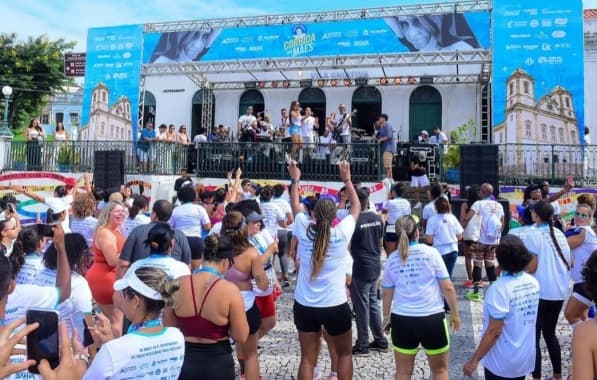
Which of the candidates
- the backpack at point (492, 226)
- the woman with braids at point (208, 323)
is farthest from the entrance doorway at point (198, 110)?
the woman with braids at point (208, 323)

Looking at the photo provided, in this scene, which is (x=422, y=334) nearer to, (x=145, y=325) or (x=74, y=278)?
(x=145, y=325)

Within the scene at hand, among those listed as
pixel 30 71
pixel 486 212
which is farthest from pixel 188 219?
pixel 30 71

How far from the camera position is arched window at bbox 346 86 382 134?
20.8m

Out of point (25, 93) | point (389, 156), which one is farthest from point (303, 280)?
point (25, 93)

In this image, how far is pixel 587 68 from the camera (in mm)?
19344

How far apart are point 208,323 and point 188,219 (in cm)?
381

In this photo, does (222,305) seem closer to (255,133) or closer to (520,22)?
(255,133)

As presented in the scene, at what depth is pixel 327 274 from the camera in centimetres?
400

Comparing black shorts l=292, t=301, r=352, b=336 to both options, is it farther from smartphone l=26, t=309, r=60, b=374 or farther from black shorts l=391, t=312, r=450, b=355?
smartphone l=26, t=309, r=60, b=374

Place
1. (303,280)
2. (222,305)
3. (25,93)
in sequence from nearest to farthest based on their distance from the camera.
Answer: (222,305) → (303,280) → (25,93)

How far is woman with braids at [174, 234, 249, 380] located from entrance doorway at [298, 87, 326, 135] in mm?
18624

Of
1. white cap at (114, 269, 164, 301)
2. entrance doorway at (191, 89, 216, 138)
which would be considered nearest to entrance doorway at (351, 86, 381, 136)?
entrance doorway at (191, 89, 216, 138)

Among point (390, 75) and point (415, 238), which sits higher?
point (390, 75)

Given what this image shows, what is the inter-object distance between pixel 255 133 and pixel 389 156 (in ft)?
15.0
